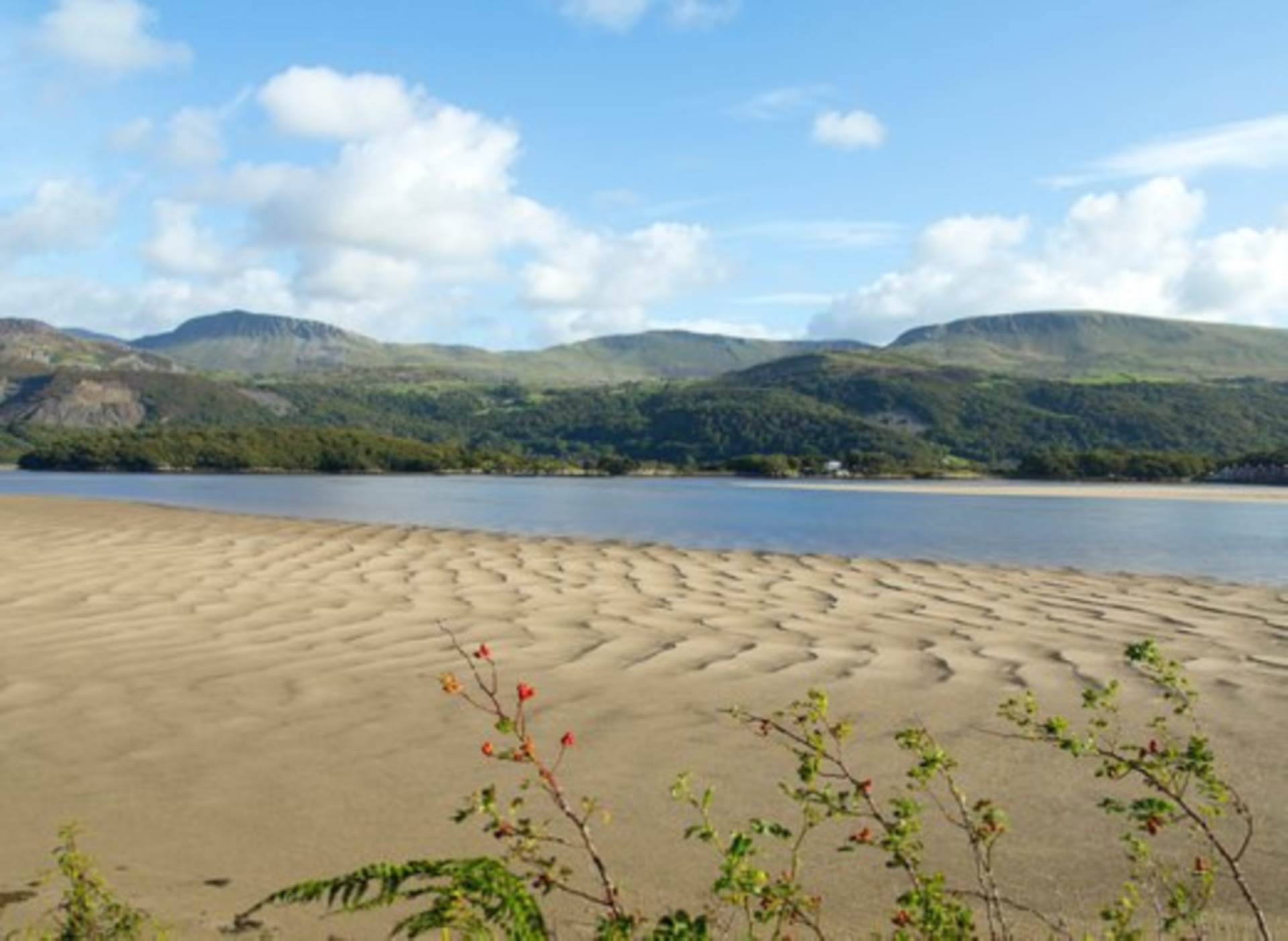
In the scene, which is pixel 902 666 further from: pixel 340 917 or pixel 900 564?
pixel 900 564

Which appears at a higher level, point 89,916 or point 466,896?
point 466,896

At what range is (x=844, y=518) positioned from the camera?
4941 cm

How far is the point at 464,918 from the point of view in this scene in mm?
2955

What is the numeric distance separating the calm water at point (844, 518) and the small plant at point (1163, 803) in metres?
18.2

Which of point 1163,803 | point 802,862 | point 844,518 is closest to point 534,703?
point 802,862

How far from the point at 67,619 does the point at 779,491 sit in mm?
79596

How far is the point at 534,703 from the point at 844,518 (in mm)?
→ 41685

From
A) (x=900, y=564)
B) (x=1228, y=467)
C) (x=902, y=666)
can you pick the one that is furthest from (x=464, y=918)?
(x=1228, y=467)

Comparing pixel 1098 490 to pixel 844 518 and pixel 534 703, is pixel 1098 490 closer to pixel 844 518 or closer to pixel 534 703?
pixel 844 518

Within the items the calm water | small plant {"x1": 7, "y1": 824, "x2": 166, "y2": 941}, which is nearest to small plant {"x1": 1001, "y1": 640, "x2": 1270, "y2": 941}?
small plant {"x1": 7, "y1": 824, "x2": 166, "y2": 941}

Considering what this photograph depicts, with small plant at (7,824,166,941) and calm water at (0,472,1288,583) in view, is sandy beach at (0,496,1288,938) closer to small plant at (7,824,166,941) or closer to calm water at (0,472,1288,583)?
small plant at (7,824,166,941)

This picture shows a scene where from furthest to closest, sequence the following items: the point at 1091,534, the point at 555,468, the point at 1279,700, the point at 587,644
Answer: the point at 555,468 → the point at 1091,534 → the point at 587,644 → the point at 1279,700

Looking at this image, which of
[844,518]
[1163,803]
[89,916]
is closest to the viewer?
[1163,803]

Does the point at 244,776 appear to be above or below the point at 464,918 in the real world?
below
